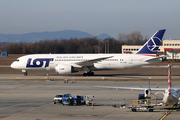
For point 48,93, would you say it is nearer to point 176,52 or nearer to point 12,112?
point 12,112

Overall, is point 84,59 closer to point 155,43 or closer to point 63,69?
point 63,69

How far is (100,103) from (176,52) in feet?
341

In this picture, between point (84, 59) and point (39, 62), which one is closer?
point (39, 62)

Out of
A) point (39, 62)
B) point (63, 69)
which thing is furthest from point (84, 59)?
point (39, 62)

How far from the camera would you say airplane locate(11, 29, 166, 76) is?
56.1 m

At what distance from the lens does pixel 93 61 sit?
183 feet

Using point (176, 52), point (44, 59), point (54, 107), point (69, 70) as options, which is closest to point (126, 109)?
point (54, 107)

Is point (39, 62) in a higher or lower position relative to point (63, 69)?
higher

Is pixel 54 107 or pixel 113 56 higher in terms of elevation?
pixel 113 56

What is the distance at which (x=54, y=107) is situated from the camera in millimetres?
27500

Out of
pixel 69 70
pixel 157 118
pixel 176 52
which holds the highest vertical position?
pixel 176 52

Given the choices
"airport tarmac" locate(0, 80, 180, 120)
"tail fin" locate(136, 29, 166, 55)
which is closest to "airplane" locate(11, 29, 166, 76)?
"tail fin" locate(136, 29, 166, 55)

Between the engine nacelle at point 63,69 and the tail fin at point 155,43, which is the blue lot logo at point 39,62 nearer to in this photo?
the engine nacelle at point 63,69

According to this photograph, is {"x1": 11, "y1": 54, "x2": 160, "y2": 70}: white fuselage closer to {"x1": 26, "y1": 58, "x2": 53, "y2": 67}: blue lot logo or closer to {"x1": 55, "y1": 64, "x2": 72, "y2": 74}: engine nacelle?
{"x1": 26, "y1": 58, "x2": 53, "y2": 67}: blue lot logo
